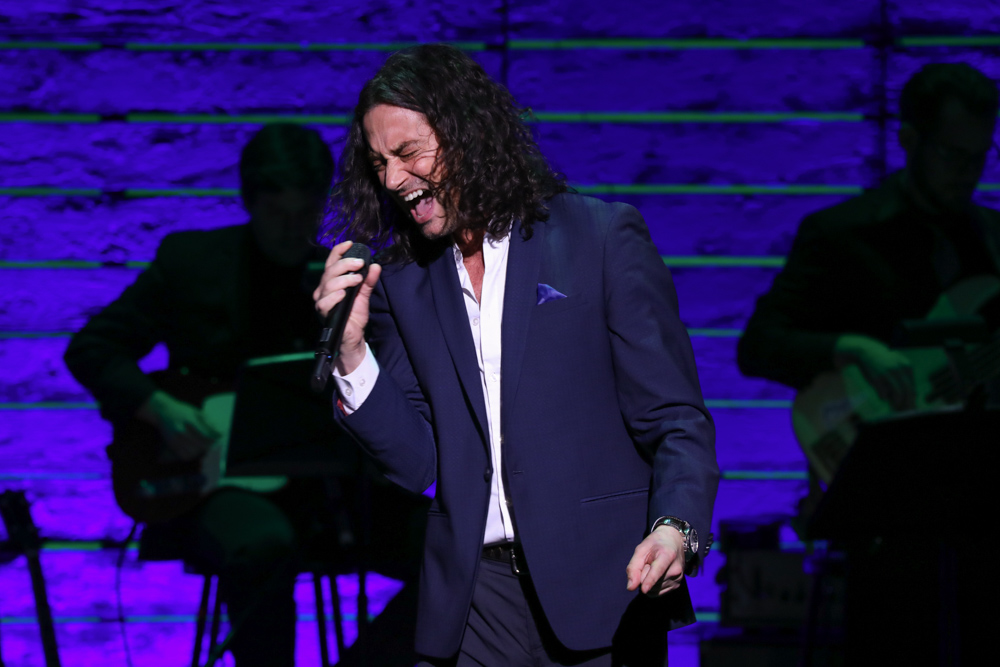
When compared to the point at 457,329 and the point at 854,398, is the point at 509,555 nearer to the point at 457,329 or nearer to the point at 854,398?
the point at 457,329

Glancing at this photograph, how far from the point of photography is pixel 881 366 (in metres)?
2.96

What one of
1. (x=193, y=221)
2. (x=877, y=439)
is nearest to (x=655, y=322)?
(x=877, y=439)

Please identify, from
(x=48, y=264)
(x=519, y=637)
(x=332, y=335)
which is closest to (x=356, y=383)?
(x=332, y=335)

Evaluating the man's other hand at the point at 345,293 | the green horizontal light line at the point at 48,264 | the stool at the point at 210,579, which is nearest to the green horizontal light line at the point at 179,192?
the green horizontal light line at the point at 48,264

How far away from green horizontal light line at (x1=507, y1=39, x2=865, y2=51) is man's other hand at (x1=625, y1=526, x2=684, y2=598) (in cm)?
227

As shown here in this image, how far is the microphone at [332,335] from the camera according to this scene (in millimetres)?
1315

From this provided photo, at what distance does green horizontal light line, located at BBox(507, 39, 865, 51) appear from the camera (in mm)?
3129

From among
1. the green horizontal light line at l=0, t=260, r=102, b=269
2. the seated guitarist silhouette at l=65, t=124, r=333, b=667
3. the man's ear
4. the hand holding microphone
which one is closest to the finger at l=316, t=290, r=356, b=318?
the hand holding microphone

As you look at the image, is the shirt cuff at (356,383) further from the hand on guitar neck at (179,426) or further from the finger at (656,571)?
the hand on guitar neck at (179,426)

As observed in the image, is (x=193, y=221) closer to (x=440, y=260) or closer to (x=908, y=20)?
(x=440, y=260)

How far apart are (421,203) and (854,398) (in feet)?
6.32

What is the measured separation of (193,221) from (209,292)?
270 mm

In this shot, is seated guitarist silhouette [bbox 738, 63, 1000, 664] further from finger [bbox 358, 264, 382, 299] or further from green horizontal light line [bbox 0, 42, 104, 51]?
green horizontal light line [bbox 0, 42, 104, 51]

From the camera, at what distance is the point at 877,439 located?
2016 mm
